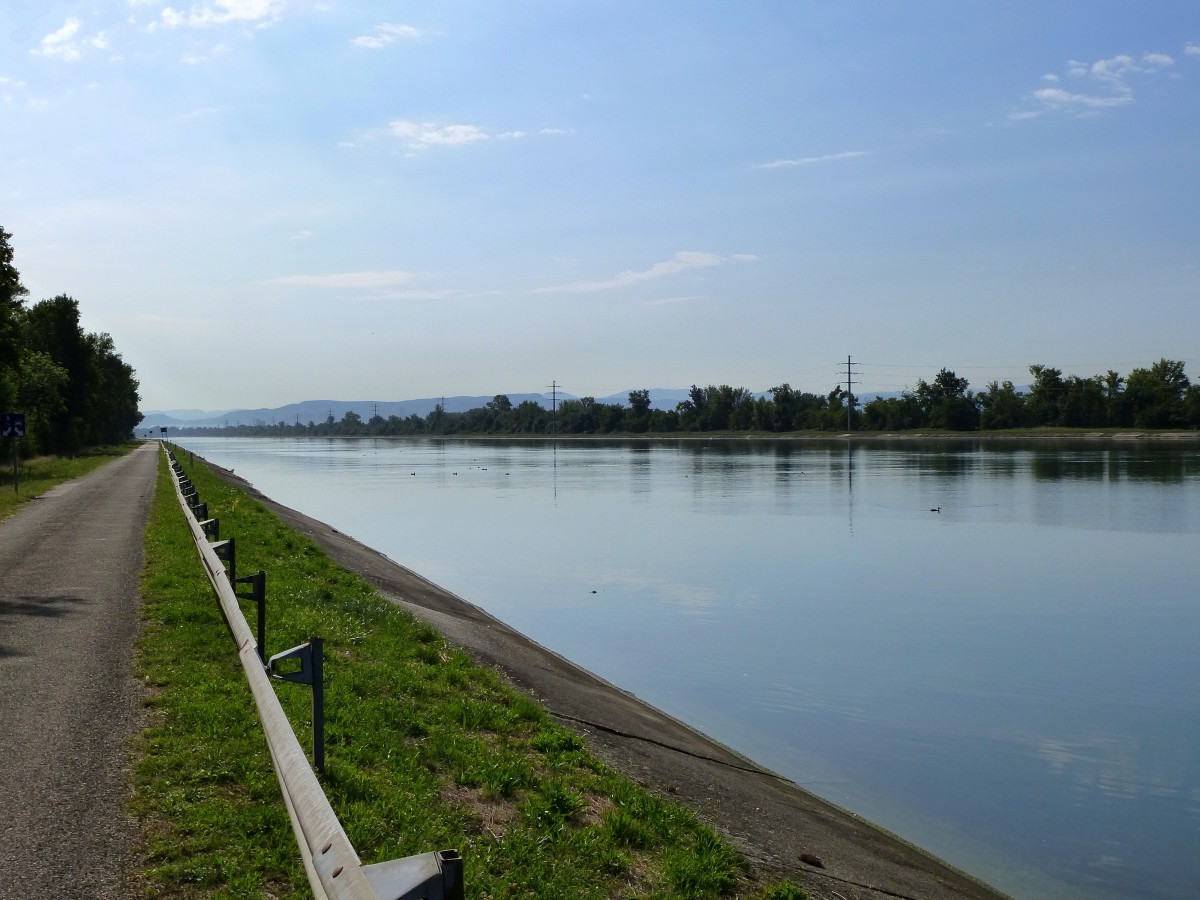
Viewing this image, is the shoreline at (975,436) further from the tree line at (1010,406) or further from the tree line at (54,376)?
the tree line at (54,376)

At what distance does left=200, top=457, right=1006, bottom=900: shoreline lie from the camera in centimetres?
822

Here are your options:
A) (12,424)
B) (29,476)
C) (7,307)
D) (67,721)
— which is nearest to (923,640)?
(67,721)

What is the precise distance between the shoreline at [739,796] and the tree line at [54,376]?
15.9 m

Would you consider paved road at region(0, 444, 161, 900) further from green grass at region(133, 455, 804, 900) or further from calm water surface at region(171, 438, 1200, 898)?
calm water surface at region(171, 438, 1200, 898)

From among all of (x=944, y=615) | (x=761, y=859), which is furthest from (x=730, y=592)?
(x=761, y=859)

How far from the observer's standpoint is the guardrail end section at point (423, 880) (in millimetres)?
3334

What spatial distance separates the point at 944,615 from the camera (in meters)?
21.8

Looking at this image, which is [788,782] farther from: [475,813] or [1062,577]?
[1062,577]

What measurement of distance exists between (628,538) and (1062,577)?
14662 millimetres

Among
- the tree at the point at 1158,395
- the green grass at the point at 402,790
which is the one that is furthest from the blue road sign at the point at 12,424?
the tree at the point at 1158,395

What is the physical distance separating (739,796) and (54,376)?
198 ft

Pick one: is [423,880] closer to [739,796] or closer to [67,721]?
[67,721]

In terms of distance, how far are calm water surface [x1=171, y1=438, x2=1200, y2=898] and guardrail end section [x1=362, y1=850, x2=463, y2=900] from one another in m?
8.11

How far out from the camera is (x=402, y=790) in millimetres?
7363
